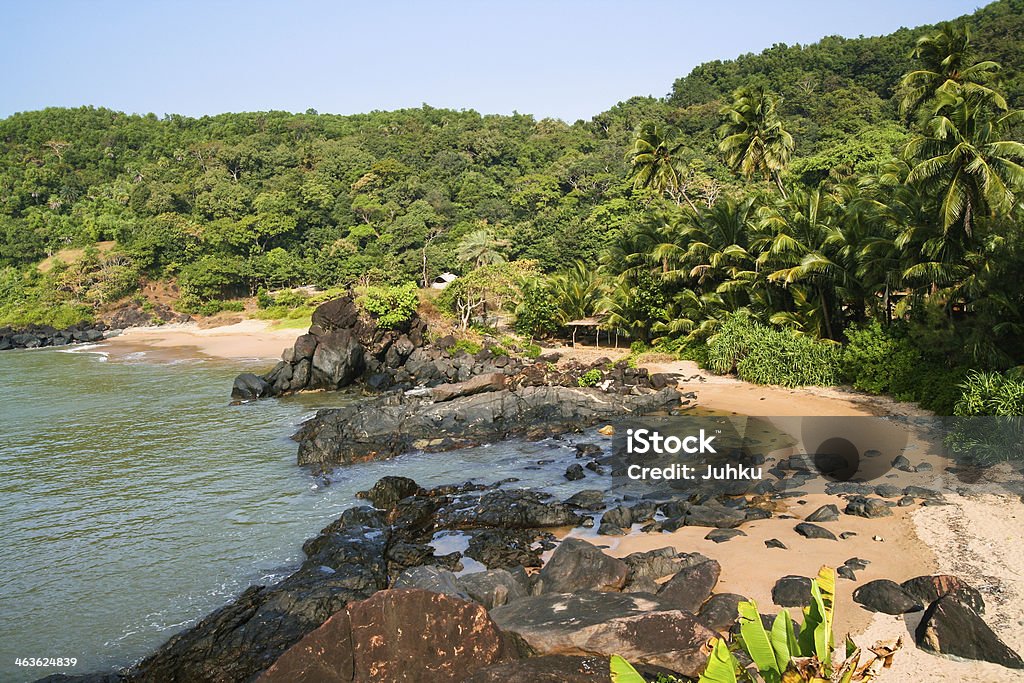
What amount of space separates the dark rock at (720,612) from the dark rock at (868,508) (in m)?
4.15

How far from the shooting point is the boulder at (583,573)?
1022cm

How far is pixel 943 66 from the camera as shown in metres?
21.8

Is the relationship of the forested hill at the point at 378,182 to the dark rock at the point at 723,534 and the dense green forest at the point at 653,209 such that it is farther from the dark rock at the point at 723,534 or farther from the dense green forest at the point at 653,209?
the dark rock at the point at 723,534

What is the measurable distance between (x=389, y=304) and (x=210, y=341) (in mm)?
22263

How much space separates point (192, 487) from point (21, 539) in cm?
364

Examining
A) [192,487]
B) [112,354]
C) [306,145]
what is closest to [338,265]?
[112,354]

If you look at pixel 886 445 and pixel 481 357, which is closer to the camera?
pixel 886 445

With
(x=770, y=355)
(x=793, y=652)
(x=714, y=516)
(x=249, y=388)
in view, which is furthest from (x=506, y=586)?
(x=249, y=388)

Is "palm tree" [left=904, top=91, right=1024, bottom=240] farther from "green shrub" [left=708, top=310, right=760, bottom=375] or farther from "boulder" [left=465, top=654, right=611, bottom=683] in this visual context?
"boulder" [left=465, top=654, right=611, bottom=683]

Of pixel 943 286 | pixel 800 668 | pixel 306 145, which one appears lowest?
pixel 800 668

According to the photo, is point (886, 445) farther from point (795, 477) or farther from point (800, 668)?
point (800, 668)

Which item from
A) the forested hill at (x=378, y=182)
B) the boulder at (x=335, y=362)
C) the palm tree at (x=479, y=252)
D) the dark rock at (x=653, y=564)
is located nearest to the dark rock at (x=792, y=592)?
the dark rock at (x=653, y=564)

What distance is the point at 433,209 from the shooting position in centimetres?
6575

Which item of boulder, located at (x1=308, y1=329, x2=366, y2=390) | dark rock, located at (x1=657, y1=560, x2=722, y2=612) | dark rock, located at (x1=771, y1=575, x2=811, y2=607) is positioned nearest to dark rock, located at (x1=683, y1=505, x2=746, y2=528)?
dark rock, located at (x1=657, y1=560, x2=722, y2=612)
